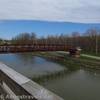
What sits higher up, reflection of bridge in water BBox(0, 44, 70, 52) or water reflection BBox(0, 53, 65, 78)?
reflection of bridge in water BBox(0, 44, 70, 52)

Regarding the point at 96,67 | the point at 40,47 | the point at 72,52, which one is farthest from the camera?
the point at 72,52

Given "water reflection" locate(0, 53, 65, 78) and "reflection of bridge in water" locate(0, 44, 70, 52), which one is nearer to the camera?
"water reflection" locate(0, 53, 65, 78)

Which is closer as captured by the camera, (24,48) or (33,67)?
(33,67)

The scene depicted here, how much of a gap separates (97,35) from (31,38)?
52.3 m

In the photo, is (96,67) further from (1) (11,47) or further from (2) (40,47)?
(1) (11,47)

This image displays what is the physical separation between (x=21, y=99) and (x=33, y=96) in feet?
2.95

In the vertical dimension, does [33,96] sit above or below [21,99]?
above

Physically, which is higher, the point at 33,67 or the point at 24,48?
the point at 24,48

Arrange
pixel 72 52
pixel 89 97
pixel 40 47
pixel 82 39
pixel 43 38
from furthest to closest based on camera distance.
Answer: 1. pixel 43 38
2. pixel 82 39
3. pixel 72 52
4. pixel 40 47
5. pixel 89 97

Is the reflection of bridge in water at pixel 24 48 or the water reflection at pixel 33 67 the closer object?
the water reflection at pixel 33 67

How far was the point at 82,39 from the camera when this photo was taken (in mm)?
68312

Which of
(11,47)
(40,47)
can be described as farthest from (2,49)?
(40,47)

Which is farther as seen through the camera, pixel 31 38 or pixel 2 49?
pixel 31 38

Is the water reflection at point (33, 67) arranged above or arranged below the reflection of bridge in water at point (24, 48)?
below
